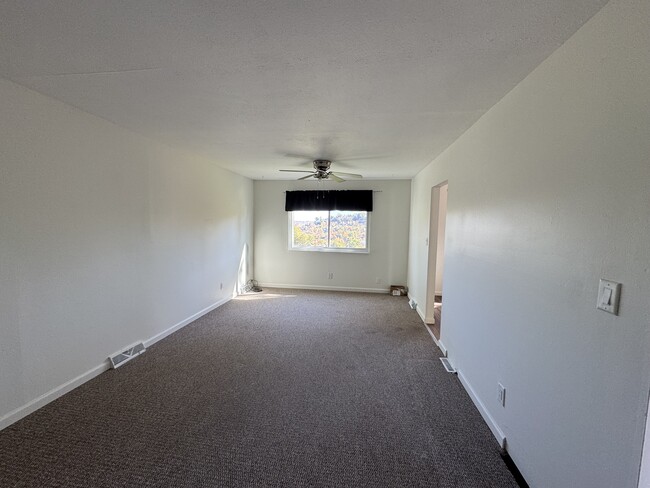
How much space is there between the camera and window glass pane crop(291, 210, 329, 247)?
19.5 feet

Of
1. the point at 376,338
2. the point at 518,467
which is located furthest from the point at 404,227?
the point at 518,467

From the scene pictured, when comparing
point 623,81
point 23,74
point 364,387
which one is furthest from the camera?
point 364,387

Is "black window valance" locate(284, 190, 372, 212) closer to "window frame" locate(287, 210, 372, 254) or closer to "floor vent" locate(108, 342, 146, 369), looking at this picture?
"window frame" locate(287, 210, 372, 254)

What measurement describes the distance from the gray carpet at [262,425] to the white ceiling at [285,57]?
7.38 ft

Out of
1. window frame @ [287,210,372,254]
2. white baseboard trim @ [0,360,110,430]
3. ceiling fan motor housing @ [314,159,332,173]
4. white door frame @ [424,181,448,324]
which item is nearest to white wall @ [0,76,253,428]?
white baseboard trim @ [0,360,110,430]

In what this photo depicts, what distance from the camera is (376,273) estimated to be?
5781 millimetres

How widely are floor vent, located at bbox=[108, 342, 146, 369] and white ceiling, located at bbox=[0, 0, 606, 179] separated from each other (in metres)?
2.18

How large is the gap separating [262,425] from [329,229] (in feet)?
14.1

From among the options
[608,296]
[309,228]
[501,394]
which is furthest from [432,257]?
[608,296]

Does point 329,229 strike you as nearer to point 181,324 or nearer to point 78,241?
point 181,324

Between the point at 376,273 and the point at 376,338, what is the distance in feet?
7.90

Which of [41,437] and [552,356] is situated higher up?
[552,356]

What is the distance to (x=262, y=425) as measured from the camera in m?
1.94

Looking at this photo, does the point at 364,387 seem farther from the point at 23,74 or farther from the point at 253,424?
the point at 23,74
